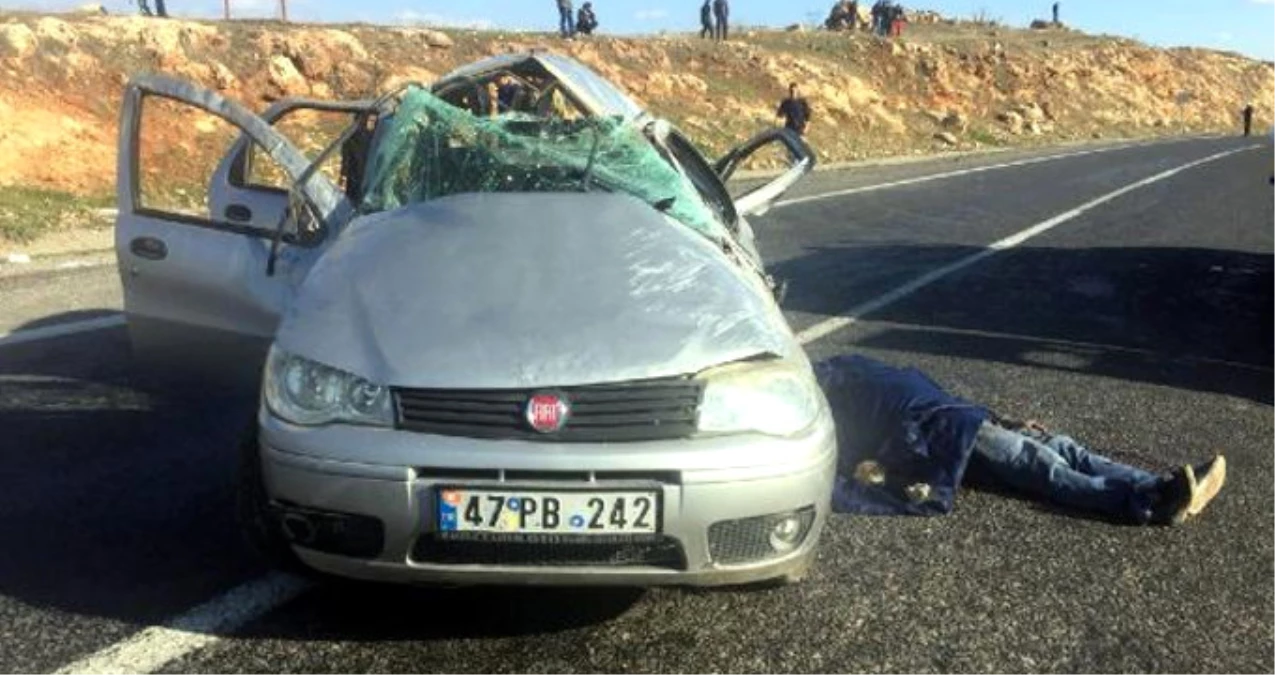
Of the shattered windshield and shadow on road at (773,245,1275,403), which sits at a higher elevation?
the shattered windshield

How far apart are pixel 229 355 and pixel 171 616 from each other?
1594 mm

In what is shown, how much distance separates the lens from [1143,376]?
6.69 meters

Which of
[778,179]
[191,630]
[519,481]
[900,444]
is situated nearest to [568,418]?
[519,481]

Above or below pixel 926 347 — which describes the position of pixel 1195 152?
below

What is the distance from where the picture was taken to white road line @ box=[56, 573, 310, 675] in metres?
3.01

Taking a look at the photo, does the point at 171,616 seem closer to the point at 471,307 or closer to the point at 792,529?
the point at 471,307

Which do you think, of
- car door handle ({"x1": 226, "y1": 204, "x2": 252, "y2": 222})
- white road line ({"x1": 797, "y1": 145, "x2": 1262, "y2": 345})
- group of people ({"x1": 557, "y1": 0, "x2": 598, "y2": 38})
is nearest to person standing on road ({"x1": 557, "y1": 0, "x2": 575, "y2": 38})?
group of people ({"x1": 557, "y1": 0, "x2": 598, "y2": 38})

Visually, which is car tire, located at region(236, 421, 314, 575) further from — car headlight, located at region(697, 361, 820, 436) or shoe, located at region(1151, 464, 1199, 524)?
shoe, located at region(1151, 464, 1199, 524)

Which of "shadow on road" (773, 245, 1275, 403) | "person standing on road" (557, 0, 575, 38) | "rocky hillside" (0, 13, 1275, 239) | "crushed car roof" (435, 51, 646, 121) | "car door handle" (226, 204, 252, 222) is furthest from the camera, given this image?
"person standing on road" (557, 0, 575, 38)

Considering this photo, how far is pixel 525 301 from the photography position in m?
3.29

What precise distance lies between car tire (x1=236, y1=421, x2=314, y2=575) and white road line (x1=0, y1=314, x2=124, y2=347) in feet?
12.4

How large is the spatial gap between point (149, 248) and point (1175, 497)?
400 centimetres

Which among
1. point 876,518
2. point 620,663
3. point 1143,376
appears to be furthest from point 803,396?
point 1143,376

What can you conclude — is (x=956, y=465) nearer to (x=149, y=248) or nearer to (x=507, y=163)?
(x=507, y=163)
